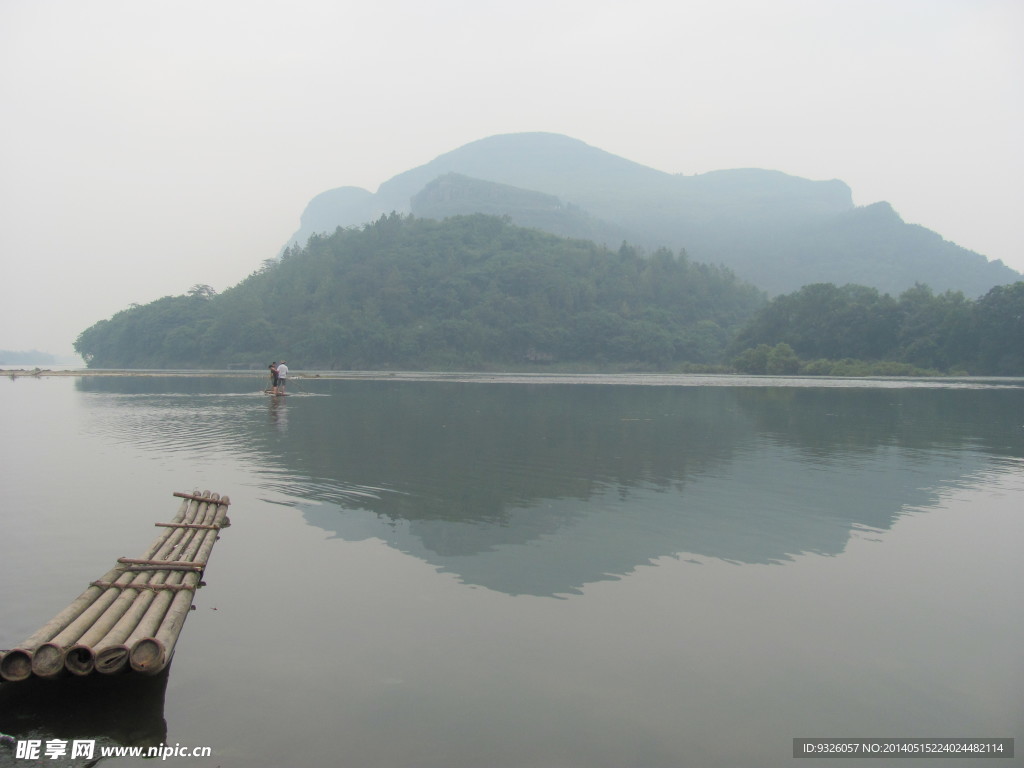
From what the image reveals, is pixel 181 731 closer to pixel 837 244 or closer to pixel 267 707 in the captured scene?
pixel 267 707

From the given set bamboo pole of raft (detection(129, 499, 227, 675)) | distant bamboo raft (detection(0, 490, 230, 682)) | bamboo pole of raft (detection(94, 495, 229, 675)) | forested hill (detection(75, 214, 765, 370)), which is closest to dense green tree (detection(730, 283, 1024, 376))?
forested hill (detection(75, 214, 765, 370))

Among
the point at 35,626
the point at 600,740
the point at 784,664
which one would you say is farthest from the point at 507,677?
the point at 35,626

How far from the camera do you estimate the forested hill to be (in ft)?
360

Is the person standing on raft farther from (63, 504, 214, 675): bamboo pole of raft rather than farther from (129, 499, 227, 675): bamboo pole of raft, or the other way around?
(129, 499, 227, 675): bamboo pole of raft

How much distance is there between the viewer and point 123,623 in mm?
5523

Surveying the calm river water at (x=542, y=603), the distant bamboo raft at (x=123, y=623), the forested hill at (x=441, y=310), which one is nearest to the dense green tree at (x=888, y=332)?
the forested hill at (x=441, y=310)

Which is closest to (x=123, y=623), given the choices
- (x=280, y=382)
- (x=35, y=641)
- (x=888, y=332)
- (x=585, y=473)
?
(x=35, y=641)

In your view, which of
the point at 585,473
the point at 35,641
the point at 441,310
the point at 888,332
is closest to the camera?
the point at 35,641

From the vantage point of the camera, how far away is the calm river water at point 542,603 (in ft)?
15.3

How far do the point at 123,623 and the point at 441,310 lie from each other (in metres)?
115

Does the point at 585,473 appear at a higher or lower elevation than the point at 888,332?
lower

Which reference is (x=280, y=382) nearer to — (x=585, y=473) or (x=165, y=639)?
(x=585, y=473)

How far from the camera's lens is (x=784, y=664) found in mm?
5578

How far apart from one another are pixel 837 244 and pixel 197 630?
198m
